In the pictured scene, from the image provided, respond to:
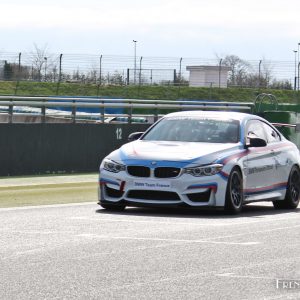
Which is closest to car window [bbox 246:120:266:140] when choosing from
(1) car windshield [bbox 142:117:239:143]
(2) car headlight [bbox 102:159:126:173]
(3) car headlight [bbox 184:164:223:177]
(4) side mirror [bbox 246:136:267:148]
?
(1) car windshield [bbox 142:117:239:143]

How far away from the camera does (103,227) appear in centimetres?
1305

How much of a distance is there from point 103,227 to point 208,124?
145 inches

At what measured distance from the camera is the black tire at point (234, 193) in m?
15.0

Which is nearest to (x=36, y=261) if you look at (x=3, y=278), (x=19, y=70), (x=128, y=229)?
(x=3, y=278)

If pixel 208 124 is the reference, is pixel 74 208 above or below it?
below

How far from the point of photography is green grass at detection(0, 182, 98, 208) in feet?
56.5

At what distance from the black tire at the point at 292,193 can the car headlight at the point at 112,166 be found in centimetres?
292

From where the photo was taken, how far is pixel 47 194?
62.0 feet

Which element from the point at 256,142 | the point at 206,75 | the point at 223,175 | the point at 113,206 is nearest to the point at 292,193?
the point at 256,142

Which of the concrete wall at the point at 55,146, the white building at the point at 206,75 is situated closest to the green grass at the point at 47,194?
the concrete wall at the point at 55,146

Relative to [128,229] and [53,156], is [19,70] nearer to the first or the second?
[53,156]

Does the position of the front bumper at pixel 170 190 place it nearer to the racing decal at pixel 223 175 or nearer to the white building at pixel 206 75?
the racing decal at pixel 223 175

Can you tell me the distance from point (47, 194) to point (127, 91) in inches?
1737

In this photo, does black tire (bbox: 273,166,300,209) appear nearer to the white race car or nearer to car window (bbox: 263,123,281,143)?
the white race car
